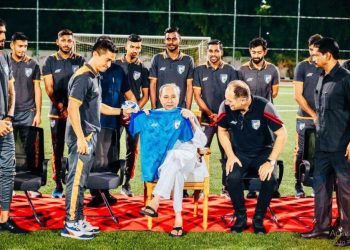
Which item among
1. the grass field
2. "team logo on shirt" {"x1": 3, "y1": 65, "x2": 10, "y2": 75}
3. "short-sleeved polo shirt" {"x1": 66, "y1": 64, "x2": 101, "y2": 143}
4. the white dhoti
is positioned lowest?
the grass field

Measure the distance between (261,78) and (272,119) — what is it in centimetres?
154

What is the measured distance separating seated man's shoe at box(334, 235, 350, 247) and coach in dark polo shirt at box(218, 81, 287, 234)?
0.68 metres

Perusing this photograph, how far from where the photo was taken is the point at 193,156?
18.1 ft

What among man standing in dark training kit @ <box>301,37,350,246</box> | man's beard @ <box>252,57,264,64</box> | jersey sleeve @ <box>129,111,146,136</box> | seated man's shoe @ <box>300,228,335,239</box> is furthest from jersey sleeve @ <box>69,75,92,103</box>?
man's beard @ <box>252,57,264,64</box>

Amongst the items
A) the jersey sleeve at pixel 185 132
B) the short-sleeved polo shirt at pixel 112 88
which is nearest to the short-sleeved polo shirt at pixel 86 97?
the jersey sleeve at pixel 185 132

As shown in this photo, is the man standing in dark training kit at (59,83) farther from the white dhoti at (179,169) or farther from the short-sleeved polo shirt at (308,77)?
the short-sleeved polo shirt at (308,77)

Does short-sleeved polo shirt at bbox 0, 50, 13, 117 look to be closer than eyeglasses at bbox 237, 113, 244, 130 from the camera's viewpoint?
Yes

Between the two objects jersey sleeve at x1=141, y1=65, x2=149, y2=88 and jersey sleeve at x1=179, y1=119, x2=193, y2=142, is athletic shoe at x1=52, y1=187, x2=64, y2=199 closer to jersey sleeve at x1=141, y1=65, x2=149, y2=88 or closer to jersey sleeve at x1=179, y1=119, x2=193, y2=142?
jersey sleeve at x1=141, y1=65, x2=149, y2=88

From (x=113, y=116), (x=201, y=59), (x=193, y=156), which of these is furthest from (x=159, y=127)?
(x=201, y=59)

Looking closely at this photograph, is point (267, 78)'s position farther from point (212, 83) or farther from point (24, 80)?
point (24, 80)

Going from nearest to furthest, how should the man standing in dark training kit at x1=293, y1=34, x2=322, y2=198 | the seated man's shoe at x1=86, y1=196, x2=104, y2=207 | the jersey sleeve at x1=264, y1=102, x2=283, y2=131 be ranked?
the jersey sleeve at x1=264, y1=102, x2=283, y2=131, the seated man's shoe at x1=86, y1=196, x2=104, y2=207, the man standing in dark training kit at x1=293, y1=34, x2=322, y2=198

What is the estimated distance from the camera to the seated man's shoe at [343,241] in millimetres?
5016

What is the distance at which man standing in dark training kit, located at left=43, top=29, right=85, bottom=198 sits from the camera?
6695 millimetres

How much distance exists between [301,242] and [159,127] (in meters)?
1.68
